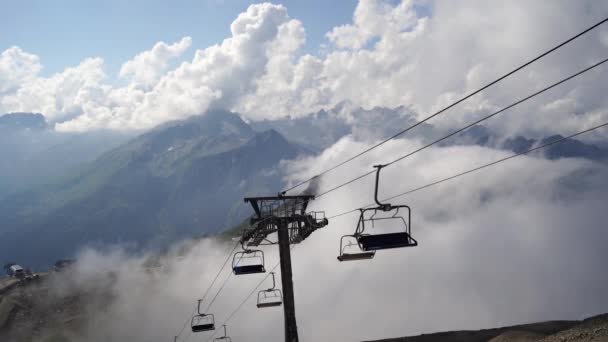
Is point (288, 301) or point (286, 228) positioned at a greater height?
point (286, 228)

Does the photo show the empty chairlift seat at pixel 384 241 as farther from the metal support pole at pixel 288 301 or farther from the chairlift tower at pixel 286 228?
the metal support pole at pixel 288 301

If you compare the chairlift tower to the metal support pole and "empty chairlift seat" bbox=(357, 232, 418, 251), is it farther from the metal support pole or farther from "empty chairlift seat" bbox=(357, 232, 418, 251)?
"empty chairlift seat" bbox=(357, 232, 418, 251)

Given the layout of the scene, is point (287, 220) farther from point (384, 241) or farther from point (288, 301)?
point (384, 241)

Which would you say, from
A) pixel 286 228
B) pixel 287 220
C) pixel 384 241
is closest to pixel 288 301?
pixel 286 228

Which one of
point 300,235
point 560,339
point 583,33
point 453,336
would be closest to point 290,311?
point 300,235

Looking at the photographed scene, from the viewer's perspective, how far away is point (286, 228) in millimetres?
32375

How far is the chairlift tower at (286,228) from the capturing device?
3075 centimetres

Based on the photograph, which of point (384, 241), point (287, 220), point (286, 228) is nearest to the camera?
point (384, 241)

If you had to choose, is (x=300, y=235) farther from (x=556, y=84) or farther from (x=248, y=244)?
(x=556, y=84)

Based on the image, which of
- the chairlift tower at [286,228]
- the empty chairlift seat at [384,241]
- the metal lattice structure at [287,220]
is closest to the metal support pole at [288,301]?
the chairlift tower at [286,228]

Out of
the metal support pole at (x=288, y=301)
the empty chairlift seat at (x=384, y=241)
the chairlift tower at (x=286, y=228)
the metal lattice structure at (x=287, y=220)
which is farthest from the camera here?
the metal lattice structure at (x=287, y=220)

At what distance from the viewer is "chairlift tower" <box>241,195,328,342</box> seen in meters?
30.8

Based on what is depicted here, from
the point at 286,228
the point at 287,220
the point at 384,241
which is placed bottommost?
the point at 384,241

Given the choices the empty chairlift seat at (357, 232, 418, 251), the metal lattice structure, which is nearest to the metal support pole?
the metal lattice structure
